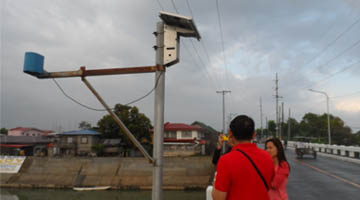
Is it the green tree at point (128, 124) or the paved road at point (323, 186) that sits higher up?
the green tree at point (128, 124)

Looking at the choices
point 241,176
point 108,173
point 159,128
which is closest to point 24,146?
point 108,173

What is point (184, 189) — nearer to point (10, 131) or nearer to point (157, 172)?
point (157, 172)

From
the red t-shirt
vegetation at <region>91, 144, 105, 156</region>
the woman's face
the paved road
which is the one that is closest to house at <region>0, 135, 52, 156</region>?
vegetation at <region>91, 144, 105, 156</region>

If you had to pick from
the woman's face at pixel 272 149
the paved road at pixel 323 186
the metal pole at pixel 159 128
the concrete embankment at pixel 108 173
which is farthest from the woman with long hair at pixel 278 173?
the concrete embankment at pixel 108 173

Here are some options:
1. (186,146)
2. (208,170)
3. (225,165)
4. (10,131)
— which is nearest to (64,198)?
(208,170)

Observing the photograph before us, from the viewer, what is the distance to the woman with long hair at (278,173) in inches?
122

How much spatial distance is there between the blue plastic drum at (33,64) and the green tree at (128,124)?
31877mm

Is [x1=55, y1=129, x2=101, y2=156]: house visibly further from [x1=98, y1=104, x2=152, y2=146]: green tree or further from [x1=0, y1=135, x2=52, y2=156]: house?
[x1=98, y1=104, x2=152, y2=146]: green tree

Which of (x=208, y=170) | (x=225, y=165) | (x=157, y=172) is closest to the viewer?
(x=225, y=165)

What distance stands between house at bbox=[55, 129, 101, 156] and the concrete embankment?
8028 millimetres

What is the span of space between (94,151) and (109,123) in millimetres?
5382

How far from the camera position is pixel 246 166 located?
80.4 inches

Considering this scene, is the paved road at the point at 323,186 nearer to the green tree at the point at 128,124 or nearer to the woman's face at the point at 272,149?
the woman's face at the point at 272,149

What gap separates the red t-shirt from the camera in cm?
200
